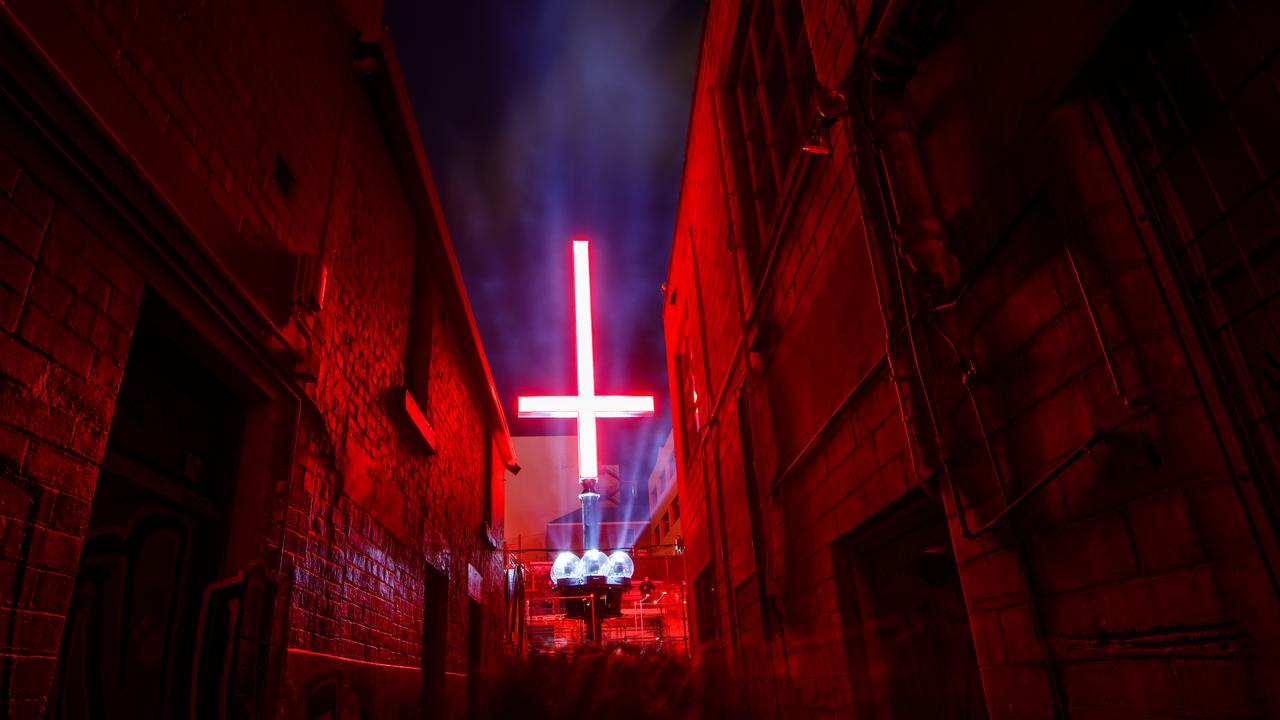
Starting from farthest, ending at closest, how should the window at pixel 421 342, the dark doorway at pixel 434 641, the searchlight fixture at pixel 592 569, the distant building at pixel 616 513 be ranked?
1. the distant building at pixel 616 513
2. the searchlight fixture at pixel 592 569
3. the dark doorway at pixel 434 641
4. the window at pixel 421 342

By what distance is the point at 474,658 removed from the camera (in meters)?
9.92

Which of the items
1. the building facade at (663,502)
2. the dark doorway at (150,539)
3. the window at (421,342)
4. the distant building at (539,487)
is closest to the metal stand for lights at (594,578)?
the window at (421,342)

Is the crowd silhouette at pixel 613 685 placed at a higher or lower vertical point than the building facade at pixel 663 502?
lower

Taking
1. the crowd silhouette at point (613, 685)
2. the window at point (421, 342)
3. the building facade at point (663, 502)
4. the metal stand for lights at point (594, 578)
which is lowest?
the crowd silhouette at point (613, 685)

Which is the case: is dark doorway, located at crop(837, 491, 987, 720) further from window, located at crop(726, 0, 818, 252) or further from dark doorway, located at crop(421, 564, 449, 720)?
dark doorway, located at crop(421, 564, 449, 720)

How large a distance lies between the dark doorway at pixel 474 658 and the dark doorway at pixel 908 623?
6.70 m

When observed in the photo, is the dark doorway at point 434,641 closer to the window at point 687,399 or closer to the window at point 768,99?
the window at point 687,399

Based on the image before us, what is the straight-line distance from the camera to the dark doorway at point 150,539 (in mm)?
2605

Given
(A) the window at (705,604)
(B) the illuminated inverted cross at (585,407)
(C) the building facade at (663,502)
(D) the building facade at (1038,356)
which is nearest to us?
(D) the building facade at (1038,356)

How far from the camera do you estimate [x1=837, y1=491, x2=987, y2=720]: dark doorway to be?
3.30m

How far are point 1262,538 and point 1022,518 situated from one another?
860mm

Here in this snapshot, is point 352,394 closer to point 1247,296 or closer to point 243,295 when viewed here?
point 243,295

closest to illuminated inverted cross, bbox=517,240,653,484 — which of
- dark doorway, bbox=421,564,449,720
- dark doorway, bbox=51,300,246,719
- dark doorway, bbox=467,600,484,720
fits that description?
dark doorway, bbox=467,600,484,720

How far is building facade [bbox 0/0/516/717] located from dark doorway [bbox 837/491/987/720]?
3.14 metres
